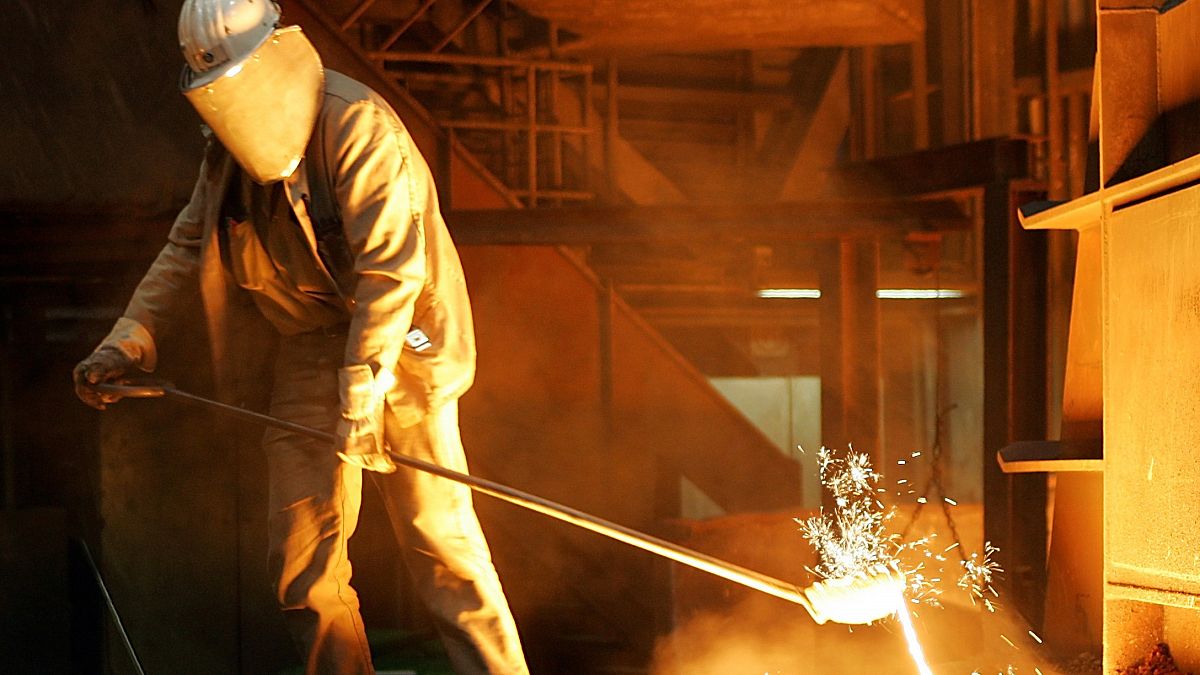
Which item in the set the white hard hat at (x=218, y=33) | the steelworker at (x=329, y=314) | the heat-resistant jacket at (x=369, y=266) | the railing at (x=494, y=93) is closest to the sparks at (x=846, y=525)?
the steelworker at (x=329, y=314)

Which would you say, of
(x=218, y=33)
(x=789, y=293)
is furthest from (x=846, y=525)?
(x=789, y=293)

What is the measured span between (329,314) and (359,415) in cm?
52

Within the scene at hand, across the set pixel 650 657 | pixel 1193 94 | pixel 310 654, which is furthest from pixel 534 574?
pixel 1193 94

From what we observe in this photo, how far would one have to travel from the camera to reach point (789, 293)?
8469mm

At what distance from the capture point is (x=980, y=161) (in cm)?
504

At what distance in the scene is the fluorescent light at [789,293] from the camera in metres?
8.12

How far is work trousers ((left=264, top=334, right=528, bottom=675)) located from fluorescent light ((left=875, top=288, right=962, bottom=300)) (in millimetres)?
6306

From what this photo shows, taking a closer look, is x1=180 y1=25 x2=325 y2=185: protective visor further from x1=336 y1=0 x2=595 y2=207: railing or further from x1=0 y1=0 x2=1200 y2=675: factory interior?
x1=336 y1=0 x2=595 y2=207: railing

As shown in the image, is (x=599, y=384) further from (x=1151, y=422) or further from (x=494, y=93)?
(x=1151, y=422)

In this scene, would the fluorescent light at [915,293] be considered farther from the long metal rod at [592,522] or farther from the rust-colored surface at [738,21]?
the long metal rod at [592,522]

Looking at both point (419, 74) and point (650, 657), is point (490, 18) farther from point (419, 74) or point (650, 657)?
point (650, 657)

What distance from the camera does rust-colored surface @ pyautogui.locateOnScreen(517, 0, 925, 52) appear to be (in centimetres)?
591

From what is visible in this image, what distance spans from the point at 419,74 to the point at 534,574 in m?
2.95

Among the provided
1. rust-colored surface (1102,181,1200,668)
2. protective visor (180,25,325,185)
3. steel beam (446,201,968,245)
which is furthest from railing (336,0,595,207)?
rust-colored surface (1102,181,1200,668)
